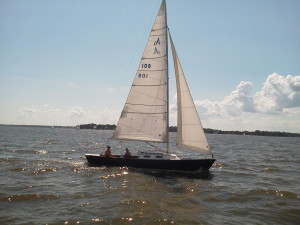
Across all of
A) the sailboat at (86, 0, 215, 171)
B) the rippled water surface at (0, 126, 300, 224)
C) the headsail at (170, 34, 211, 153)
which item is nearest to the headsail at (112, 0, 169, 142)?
the sailboat at (86, 0, 215, 171)

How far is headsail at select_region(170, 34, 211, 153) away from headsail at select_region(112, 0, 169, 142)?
3.53 ft

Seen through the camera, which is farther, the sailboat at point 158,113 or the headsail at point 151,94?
the headsail at point 151,94

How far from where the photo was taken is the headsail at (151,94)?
2417 cm

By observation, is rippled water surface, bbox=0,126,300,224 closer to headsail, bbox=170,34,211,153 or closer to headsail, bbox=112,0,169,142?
headsail, bbox=170,34,211,153

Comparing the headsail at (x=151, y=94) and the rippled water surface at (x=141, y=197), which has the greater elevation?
the headsail at (x=151, y=94)

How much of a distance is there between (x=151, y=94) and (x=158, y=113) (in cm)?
174

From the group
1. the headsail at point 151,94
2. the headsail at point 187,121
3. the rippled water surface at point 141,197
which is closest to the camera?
the rippled water surface at point 141,197

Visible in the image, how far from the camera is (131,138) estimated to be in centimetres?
2519

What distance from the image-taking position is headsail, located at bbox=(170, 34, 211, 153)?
23.1 meters

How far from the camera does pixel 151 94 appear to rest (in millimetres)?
24578

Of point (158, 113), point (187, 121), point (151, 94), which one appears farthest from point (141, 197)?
point (151, 94)

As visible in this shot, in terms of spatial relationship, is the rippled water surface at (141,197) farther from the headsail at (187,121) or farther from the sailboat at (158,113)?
the headsail at (187,121)

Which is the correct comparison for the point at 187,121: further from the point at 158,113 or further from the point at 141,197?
the point at 141,197

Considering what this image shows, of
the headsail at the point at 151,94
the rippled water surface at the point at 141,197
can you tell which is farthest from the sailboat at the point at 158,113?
the rippled water surface at the point at 141,197
